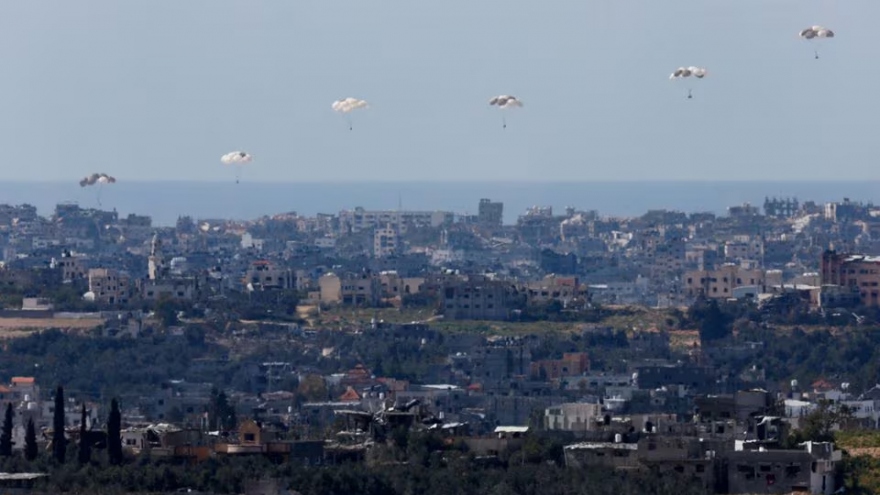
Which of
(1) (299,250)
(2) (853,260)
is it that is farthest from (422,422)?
(1) (299,250)

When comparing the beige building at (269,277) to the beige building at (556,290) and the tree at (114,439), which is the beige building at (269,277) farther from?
the tree at (114,439)

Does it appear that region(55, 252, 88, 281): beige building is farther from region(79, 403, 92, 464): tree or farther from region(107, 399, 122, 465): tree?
region(107, 399, 122, 465): tree

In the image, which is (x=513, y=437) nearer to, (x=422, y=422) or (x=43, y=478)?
(x=422, y=422)

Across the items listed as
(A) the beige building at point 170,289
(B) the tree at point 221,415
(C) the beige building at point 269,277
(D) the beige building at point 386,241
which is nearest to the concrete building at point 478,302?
(A) the beige building at point 170,289

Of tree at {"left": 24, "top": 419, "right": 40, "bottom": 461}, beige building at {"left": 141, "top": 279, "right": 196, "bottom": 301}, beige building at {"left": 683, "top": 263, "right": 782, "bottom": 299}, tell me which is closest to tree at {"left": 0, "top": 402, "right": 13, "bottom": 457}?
tree at {"left": 24, "top": 419, "right": 40, "bottom": 461}

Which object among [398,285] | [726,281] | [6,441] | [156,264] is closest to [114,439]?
[6,441]

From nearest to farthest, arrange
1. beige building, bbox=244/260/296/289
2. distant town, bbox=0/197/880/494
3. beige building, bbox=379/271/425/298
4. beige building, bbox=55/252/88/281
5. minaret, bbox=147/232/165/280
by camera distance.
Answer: distant town, bbox=0/197/880/494, beige building, bbox=379/271/425/298, beige building, bbox=55/252/88/281, minaret, bbox=147/232/165/280, beige building, bbox=244/260/296/289
